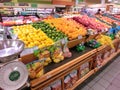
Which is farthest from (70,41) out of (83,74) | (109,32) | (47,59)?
(109,32)

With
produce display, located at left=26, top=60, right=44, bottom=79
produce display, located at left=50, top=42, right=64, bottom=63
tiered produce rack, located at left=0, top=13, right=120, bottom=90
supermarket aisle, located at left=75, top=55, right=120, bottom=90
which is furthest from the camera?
supermarket aisle, located at left=75, top=55, right=120, bottom=90

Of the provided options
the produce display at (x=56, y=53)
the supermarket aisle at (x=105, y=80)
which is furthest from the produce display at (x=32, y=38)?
the supermarket aisle at (x=105, y=80)

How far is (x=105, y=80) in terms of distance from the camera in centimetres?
264

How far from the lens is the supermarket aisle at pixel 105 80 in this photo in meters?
2.41

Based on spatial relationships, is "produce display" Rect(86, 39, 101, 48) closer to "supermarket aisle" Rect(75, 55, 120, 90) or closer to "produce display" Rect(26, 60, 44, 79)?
"supermarket aisle" Rect(75, 55, 120, 90)

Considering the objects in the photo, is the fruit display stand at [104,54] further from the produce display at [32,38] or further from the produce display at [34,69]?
the produce display at [34,69]

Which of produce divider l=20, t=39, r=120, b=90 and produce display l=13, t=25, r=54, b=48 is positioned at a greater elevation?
produce display l=13, t=25, r=54, b=48

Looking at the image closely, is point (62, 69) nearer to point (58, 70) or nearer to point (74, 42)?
point (58, 70)

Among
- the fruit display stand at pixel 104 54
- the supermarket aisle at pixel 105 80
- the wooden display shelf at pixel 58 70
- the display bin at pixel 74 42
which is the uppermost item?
the display bin at pixel 74 42

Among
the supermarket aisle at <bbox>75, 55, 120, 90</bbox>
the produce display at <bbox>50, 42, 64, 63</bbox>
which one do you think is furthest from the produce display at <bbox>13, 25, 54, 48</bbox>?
the supermarket aisle at <bbox>75, 55, 120, 90</bbox>

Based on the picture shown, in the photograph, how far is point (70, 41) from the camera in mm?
2018

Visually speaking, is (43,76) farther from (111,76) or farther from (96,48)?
(111,76)

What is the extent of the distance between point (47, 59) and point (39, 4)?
0.81 metres

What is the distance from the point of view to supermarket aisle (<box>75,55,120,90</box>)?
241 cm
